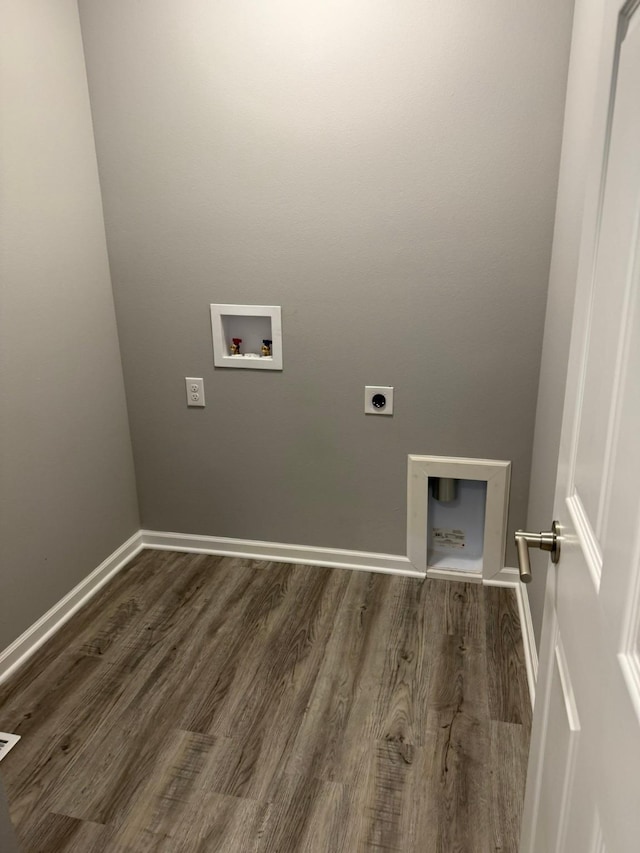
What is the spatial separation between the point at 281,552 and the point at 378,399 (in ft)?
2.83

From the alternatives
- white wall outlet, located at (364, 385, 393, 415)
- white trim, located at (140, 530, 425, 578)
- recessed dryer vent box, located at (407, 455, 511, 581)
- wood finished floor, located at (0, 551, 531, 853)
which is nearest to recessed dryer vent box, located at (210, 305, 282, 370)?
white wall outlet, located at (364, 385, 393, 415)

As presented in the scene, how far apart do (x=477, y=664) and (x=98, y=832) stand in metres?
1.25

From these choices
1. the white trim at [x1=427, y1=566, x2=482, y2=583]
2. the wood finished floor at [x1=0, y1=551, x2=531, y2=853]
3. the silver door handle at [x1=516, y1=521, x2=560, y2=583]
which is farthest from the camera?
the white trim at [x1=427, y1=566, x2=482, y2=583]

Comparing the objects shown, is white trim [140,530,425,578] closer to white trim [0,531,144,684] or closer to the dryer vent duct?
white trim [0,531,144,684]

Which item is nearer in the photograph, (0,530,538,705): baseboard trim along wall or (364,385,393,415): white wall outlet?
(0,530,538,705): baseboard trim along wall

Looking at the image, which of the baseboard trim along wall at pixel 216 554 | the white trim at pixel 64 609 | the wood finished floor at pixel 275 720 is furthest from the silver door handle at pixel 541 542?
the white trim at pixel 64 609

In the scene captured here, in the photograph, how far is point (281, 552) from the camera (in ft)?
9.00

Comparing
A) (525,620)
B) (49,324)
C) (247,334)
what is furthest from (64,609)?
(525,620)

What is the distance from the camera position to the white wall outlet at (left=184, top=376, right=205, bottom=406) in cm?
257

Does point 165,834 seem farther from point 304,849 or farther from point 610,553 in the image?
point 610,553

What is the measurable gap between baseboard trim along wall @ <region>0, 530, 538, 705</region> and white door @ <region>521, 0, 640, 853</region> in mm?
1270

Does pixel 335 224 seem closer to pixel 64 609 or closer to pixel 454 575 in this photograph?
pixel 454 575

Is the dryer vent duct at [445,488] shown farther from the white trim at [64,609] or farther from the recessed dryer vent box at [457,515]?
the white trim at [64,609]

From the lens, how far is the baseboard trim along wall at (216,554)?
215 centimetres
